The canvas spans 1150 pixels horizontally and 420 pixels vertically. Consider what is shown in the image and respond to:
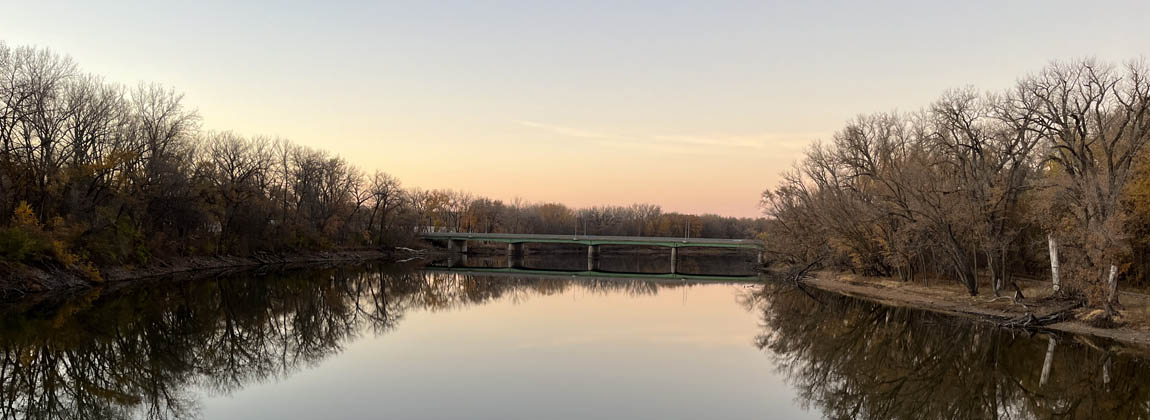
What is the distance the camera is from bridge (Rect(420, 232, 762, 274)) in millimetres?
74412

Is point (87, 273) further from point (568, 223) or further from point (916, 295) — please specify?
point (568, 223)

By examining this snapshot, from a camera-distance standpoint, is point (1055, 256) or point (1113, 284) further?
point (1055, 256)

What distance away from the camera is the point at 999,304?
1180 inches

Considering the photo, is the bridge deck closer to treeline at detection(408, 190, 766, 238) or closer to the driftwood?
treeline at detection(408, 190, 766, 238)

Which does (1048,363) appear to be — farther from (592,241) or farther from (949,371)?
(592,241)

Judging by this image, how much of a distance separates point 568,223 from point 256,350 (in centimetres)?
13884

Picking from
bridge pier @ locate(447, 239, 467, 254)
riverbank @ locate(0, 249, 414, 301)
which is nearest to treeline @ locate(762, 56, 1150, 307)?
riverbank @ locate(0, 249, 414, 301)

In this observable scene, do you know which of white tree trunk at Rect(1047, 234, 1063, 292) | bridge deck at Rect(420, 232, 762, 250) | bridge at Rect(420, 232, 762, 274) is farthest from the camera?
bridge at Rect(420, 232, 762, 274)

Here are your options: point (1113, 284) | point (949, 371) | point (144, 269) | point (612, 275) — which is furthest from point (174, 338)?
point (612, 275)

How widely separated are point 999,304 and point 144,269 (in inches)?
1894

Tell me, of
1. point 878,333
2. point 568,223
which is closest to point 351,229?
point 878,333

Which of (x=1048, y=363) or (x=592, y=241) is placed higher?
(x=592, y=241)

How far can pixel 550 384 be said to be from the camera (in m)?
15.9

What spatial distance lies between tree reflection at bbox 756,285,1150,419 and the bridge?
40.6 meters
